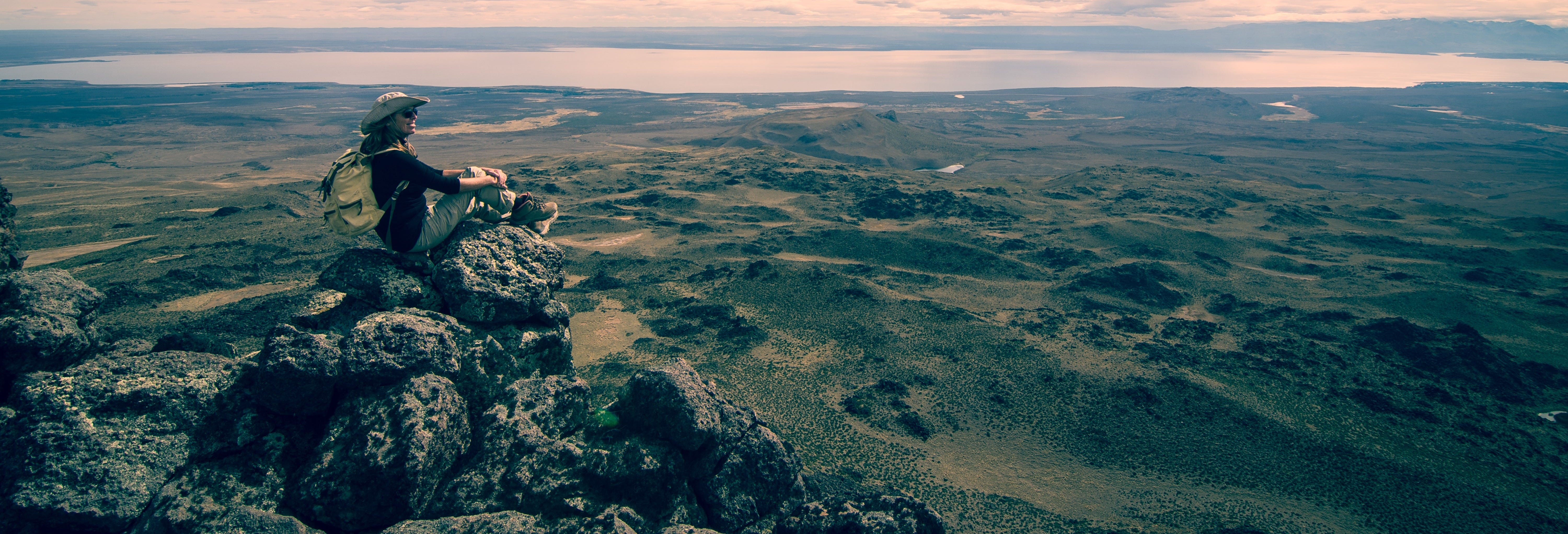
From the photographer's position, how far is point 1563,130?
187 feet

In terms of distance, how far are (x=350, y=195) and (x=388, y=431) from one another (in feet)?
5.23

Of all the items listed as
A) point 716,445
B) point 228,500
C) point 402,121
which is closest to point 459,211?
point 402,121

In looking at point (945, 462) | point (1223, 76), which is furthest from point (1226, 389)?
point (1223, 76)

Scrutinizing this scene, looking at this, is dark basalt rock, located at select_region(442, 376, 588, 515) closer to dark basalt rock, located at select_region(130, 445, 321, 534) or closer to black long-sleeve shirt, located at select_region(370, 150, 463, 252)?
dark basalt rock, located at select_region(130, 445, 321, 534)

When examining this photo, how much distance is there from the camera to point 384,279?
513 centimetres

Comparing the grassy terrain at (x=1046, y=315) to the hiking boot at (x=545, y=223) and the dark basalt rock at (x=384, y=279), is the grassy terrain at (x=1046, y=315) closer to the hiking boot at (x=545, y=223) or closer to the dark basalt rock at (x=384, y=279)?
the dark basalt rock at (x=384, y=279)

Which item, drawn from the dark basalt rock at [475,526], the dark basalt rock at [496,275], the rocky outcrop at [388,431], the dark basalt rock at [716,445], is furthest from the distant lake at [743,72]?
the dark basalt rock at [475,526]

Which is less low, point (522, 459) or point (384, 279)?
point (384, 279)

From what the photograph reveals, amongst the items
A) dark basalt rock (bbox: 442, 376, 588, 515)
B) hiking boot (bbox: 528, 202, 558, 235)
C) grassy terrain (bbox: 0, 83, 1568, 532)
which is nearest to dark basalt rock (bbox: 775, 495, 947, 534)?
dark basalt rock (bbox: 442, 376, 588, 515)

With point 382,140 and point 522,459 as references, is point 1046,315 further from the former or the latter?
point 382,140

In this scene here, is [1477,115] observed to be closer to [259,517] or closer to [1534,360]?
[1534,360]

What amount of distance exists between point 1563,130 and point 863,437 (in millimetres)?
79447

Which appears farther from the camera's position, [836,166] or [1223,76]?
[1223,76]

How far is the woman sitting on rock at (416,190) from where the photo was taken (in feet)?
15.0
